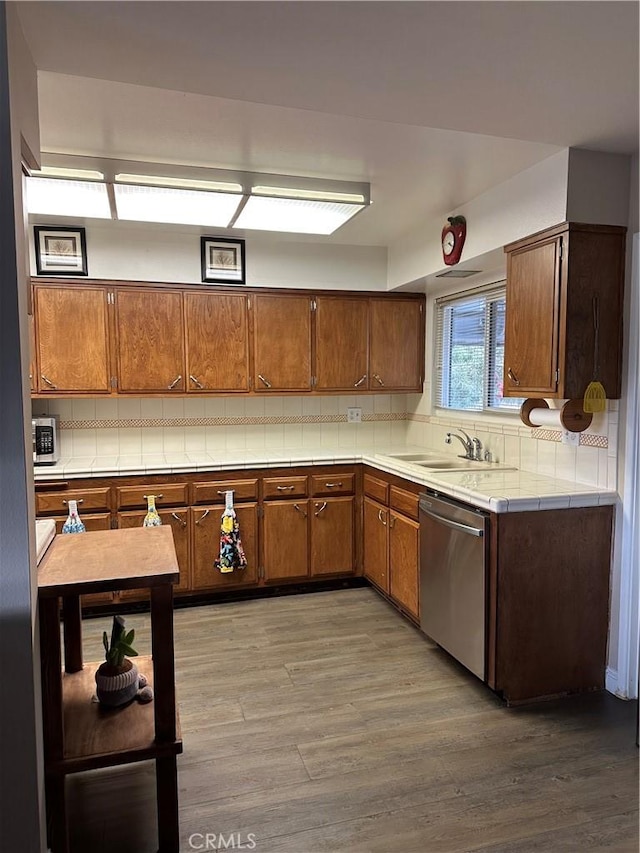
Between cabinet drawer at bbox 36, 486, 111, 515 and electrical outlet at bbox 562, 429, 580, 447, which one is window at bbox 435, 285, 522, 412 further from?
cabinet drawer at bbox 36, 486, 111, 515

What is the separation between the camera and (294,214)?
3035mm

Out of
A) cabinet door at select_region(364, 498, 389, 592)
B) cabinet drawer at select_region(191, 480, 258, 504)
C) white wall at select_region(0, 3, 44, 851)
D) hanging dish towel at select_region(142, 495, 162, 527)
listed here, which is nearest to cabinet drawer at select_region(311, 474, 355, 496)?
cabinet door at select_region(364, 498, 389, 592)

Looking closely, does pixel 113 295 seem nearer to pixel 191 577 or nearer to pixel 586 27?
pixel 191 577

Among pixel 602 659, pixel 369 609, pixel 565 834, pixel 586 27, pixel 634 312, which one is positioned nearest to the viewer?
pixel 586 27

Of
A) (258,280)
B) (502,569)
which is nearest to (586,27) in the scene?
(502,569)

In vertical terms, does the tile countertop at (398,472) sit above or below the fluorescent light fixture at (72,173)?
below

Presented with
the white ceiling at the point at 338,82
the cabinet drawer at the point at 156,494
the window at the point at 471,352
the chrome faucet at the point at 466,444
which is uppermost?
the white ceiling at the point at 338,82

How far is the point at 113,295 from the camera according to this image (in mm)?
3734

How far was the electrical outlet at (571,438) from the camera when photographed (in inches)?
112

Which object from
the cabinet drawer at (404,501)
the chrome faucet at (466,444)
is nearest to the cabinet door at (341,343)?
the chrome faucet at (466,444)

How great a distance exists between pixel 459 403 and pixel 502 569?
1.78m

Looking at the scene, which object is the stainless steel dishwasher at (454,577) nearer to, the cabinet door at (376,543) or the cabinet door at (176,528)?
the cabinet door at (376,543)

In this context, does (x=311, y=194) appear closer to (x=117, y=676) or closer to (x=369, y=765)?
(x=117, y=676)

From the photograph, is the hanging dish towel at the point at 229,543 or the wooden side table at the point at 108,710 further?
the hanging dish towel at the point at 229,543
